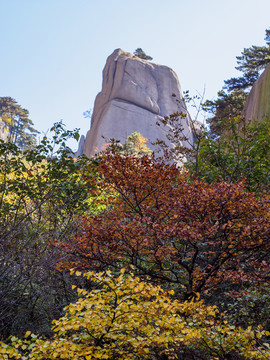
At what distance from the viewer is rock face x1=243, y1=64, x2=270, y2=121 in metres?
17.8

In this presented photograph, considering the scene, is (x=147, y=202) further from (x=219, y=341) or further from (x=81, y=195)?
(x=219, y=341)

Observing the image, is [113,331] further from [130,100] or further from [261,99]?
[130,100]

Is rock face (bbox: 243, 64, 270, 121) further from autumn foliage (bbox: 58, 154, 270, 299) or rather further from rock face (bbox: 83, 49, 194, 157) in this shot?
rock face (bbox: 83, 49, 194, 157)

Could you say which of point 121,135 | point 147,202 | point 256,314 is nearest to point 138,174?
point 147,202

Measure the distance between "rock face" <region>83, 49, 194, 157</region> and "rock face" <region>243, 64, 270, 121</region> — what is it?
2113 centimetres

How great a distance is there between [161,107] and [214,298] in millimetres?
40185

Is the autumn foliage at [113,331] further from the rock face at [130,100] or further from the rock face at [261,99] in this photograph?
the rock face at [130,100]

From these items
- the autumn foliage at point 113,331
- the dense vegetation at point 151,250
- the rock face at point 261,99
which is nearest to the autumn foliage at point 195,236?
the dense vegetation at point 151,250

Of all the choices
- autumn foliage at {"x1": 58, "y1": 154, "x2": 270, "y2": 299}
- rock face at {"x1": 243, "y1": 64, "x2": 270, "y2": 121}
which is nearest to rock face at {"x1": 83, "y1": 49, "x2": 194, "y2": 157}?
rock face at {"x1": 243, "y1": 64, "x2": 270, "y2": 121}

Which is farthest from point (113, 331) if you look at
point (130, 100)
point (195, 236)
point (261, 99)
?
point (130, 100)

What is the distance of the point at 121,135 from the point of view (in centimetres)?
4094

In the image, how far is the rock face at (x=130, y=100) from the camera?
41.2 meters

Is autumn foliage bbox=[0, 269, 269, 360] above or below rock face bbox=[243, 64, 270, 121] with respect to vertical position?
below

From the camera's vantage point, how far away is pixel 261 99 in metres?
18.3
